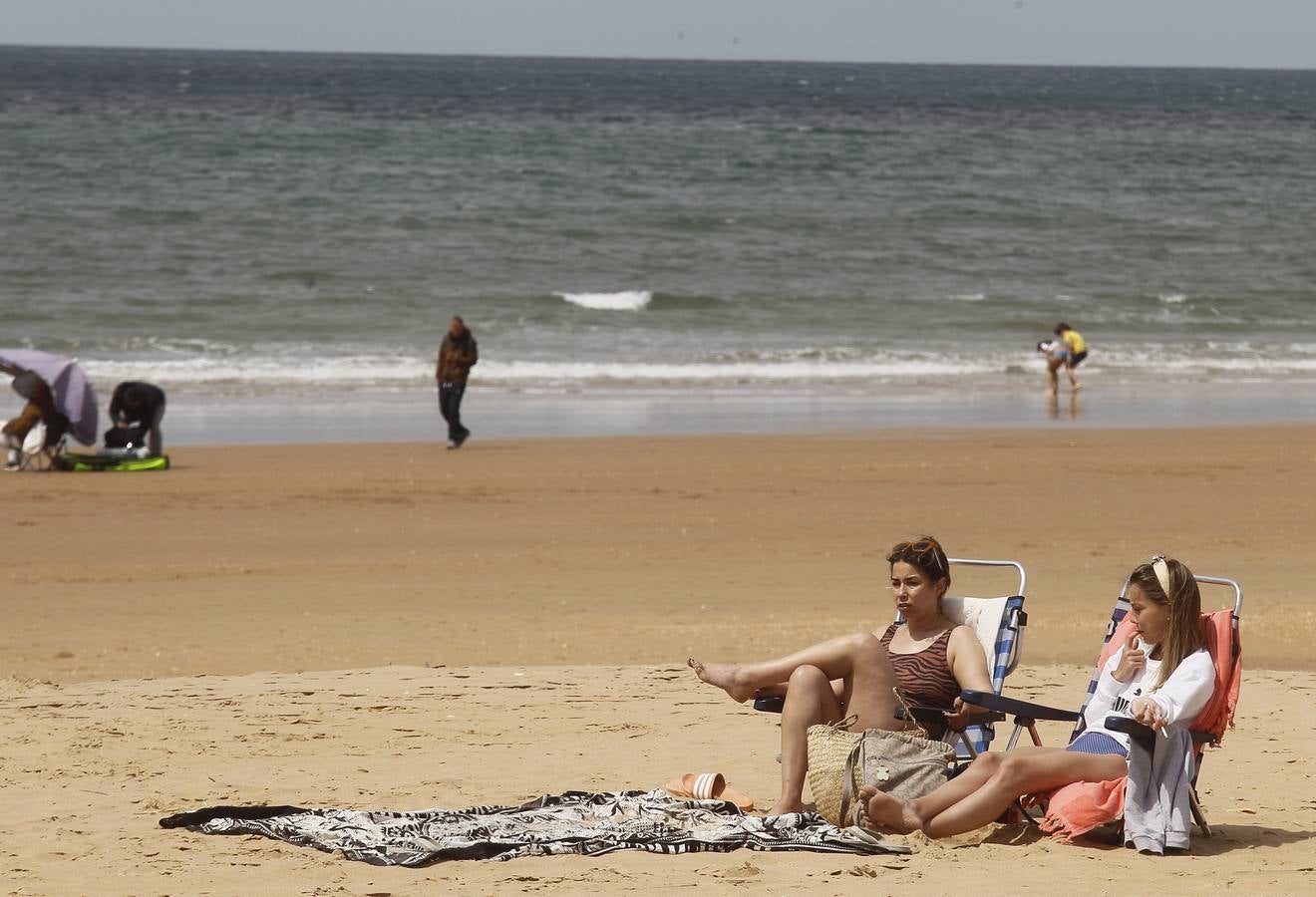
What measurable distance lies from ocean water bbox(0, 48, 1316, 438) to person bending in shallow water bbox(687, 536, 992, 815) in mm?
12446

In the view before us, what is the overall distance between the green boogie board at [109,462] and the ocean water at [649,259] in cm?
277

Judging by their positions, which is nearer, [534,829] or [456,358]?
[534,829]

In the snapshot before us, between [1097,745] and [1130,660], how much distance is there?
0.30 m

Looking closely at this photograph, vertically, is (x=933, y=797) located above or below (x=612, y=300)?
below

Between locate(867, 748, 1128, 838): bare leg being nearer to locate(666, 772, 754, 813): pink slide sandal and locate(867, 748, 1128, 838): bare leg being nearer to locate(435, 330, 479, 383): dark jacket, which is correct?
locate(666, 772, 754, 813): pink slide sandal

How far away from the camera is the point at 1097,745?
5207 mm

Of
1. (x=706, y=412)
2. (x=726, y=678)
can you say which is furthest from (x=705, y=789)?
(x=706, y=412)

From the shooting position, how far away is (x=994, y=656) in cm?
565

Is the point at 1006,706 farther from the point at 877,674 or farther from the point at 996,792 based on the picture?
the point at 877,674

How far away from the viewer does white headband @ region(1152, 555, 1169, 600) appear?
4.96 metres

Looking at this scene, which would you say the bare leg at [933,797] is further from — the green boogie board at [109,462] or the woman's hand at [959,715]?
the green boogie board at [109,462]

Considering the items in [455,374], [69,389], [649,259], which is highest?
[649,259]

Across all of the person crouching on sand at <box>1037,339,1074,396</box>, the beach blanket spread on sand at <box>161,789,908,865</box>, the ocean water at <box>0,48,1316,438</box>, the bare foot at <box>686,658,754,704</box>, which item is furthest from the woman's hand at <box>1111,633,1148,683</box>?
the person crouching on sand at <box>1037,339,1074,396</box>

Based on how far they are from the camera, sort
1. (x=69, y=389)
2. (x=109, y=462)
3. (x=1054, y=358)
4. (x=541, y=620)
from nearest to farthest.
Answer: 1. (x=541, y=620)
2. (x=109, y=462)
3. (x=69, y=389)
4. (x=1054, y=358)
